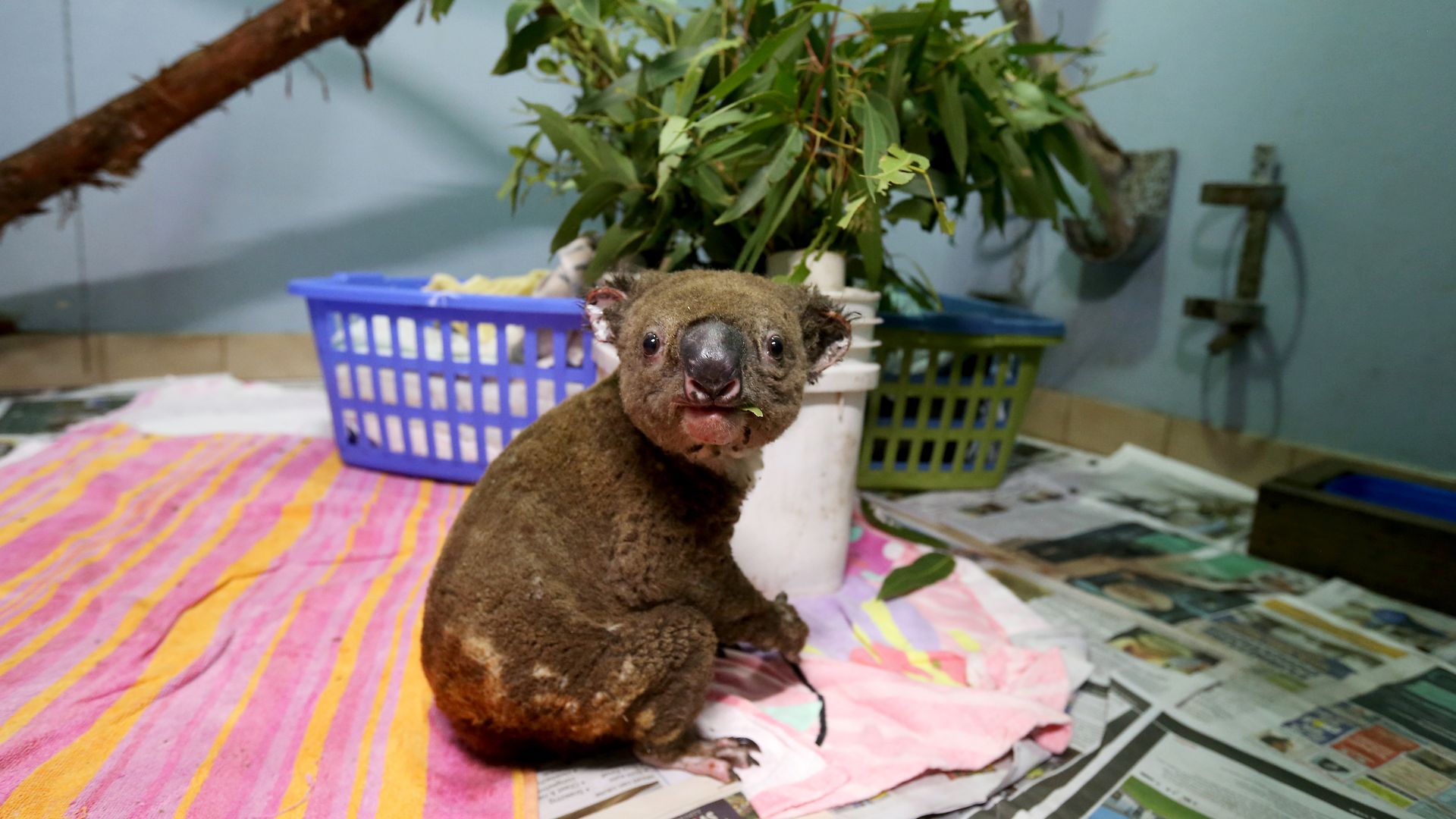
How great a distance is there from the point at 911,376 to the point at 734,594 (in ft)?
3.64

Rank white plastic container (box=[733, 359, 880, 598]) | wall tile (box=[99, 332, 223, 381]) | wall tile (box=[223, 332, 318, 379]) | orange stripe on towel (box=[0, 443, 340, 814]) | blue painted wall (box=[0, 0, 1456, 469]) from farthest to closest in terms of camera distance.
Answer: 1. wall tile (box=[223, 332, 318, 379])
2. wall tile (box=[99, 332, 223, 381])
3. blue painted wall (box=[0, 0, 1456, 469])
4. white plastic container (box=[733, 359, 880, 598])
5. orange stripe on towel (box=[0, 443, 340, 814])

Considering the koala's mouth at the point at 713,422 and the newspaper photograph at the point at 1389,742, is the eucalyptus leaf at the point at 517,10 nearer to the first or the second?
the koala's mouth at the point at 713,422

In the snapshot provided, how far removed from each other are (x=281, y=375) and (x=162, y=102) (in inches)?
33.1

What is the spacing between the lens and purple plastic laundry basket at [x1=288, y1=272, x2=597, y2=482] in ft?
4.60

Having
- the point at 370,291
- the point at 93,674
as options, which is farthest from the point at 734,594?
the point at 370,291

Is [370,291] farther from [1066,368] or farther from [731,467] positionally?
[1066,368]

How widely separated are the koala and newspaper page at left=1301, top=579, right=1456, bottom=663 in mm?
1085

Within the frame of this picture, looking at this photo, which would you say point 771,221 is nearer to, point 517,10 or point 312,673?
point 517,10

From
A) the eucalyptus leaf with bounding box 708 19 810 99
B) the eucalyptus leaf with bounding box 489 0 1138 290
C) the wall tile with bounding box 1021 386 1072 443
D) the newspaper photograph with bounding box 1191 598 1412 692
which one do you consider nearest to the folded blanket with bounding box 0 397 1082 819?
the newspaper photograph with bounding box 1191 598 1412 692

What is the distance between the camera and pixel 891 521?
1.50 metres

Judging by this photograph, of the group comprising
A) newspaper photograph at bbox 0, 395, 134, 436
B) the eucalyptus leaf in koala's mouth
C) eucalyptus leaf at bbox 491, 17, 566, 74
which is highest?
eucalyptus leaf at bbox 491, 17, 566, 74

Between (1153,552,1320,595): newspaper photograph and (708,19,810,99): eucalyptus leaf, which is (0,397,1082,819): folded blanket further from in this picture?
(708,19,810,99): eucalyptus leaf

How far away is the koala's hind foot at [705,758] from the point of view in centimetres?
77

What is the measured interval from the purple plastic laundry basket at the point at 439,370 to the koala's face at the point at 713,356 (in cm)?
69
